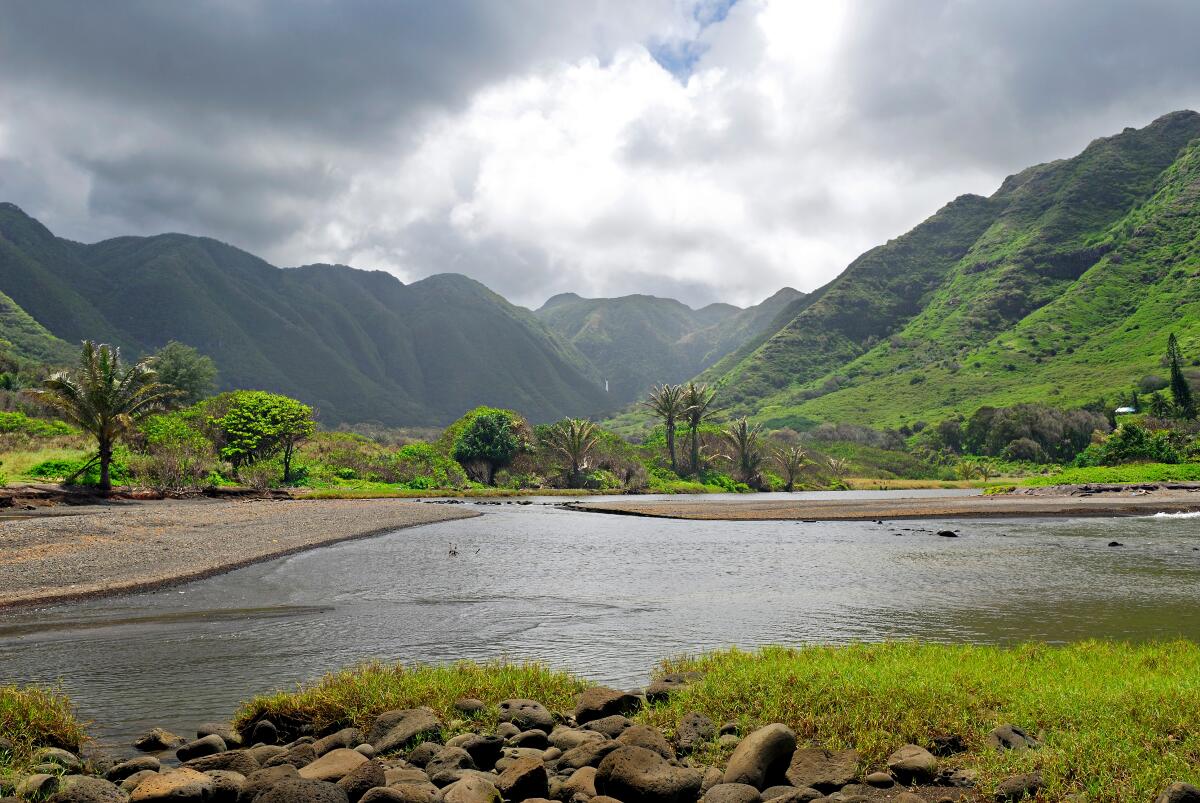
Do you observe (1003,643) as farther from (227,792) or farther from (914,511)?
(914,511)

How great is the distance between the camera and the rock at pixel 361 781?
279 inches

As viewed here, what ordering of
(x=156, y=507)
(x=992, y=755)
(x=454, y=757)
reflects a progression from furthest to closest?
(x=156, y=507), (x=454, y=757), (x=992, y=755)

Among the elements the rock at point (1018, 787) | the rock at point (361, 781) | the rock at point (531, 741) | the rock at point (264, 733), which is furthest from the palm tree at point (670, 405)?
the rock at point (361, 781)

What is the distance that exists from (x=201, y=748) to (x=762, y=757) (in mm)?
6960

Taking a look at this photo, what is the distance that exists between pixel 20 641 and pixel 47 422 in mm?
74992

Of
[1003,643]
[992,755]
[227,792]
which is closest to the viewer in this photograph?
[227,792]

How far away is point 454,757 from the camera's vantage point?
27.5 ft

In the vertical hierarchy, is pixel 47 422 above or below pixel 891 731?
above

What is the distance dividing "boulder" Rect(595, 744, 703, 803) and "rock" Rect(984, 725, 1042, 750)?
11.5 ft

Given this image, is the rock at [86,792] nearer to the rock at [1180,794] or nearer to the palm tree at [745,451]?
the rock at [1180,794]

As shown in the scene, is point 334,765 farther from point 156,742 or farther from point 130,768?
point 156,742

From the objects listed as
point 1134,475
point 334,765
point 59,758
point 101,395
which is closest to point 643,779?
point 334,765

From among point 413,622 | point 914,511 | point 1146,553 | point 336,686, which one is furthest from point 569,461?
point 336,686

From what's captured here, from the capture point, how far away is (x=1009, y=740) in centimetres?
820
